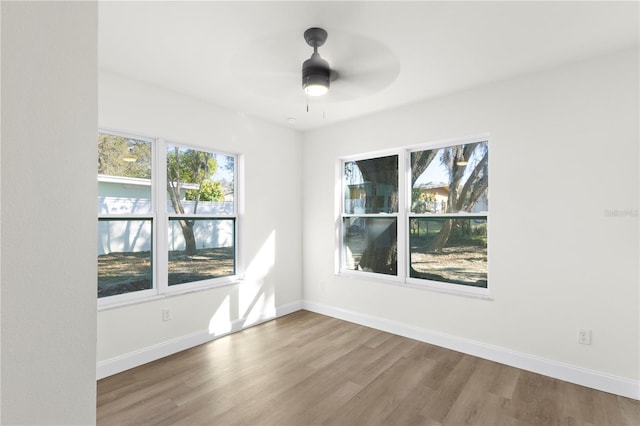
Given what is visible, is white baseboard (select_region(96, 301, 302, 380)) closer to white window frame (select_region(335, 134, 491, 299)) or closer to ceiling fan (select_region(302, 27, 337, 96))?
white window frame (select_region(335, 134, 491, 299))

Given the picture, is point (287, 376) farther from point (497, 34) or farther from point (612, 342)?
point (497, 34)

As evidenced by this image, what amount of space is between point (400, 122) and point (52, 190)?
3648 millimetres

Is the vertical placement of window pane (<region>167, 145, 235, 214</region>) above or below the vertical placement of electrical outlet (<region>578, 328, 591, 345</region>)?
above

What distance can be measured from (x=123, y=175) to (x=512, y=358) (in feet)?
13.4

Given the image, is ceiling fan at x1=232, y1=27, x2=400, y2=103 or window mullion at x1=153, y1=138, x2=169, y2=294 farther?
window mullion at x1=153, y1=138, x2=169, y2=294


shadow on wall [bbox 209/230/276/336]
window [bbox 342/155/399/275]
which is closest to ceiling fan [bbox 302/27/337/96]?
window [bbox 342/155/399/275]

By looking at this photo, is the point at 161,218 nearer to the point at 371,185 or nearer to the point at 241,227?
the point at 241,227

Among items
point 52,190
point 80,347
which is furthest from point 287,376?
point 52,190

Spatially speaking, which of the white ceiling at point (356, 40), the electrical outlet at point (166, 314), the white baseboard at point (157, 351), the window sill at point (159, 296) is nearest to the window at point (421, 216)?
the white ceiling at point (356, 40)

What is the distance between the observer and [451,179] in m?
3.58

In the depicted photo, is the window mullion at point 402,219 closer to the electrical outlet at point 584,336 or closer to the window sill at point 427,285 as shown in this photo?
the window sill at point 427,285

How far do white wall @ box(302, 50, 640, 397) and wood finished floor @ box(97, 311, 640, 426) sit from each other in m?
0.38

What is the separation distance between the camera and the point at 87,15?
28.0 inches

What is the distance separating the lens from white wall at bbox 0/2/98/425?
0.60m
